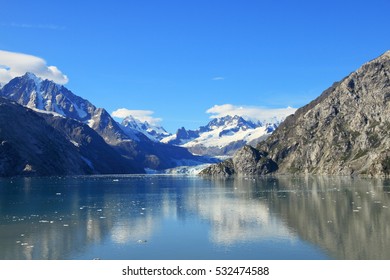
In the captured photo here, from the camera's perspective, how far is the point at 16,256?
5338 centimetres

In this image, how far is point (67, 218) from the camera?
88.9 meters

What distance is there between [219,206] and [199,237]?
4430 centimetres

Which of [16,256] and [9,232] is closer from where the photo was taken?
[16,256]

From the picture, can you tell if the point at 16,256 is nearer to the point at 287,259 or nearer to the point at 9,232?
the point at 9,232
